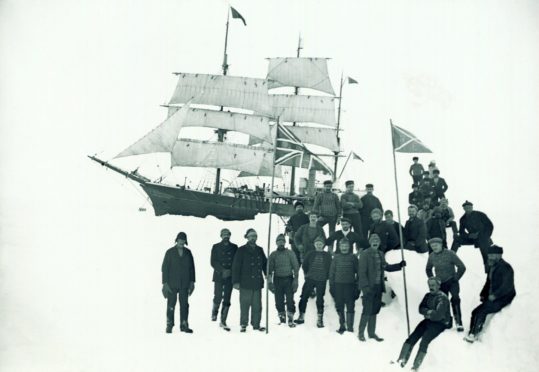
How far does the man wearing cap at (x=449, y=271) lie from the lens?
8320 millimetres

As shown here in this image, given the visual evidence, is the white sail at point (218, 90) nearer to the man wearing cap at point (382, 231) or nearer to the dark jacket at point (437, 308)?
the man wearing cap at point (382, 231)

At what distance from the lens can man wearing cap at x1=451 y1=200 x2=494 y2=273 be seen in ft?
33.4

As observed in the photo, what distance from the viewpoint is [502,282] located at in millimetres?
7770

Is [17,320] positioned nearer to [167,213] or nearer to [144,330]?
[144,330]

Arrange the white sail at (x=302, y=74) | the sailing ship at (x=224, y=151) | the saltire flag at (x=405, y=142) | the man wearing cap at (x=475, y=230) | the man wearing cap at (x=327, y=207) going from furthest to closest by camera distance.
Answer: the white sail at (x=302, y=74)
the sailing ship at (x=224, y=151)
the man wearing cap at (x=327, y=207)
the saltire flag at (x=405, y=142)
the man wearing cap at (x=475, y=230)

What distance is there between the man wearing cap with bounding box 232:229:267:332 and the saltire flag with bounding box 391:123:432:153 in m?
3.94

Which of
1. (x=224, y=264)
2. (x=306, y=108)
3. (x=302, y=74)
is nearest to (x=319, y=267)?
(x=224, y=264)

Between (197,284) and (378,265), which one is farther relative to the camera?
(197,284)

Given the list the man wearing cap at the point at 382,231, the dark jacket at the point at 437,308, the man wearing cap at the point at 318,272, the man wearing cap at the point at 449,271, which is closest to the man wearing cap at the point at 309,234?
the man wearing cap at the point at 318,272

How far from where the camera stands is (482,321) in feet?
26.1

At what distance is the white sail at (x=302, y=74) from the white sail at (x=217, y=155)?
287 inches

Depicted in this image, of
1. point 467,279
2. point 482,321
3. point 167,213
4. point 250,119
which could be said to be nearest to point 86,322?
point 482,321

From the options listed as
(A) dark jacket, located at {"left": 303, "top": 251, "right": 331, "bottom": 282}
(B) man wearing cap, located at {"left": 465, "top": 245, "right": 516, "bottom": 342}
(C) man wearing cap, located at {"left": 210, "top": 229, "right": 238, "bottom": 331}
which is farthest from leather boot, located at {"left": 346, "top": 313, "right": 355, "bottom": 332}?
(C) man wearing cap, located at {"left": 210, "top": 229, "right": 238, "bottom": 331}

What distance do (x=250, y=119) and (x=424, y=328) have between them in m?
29.9
